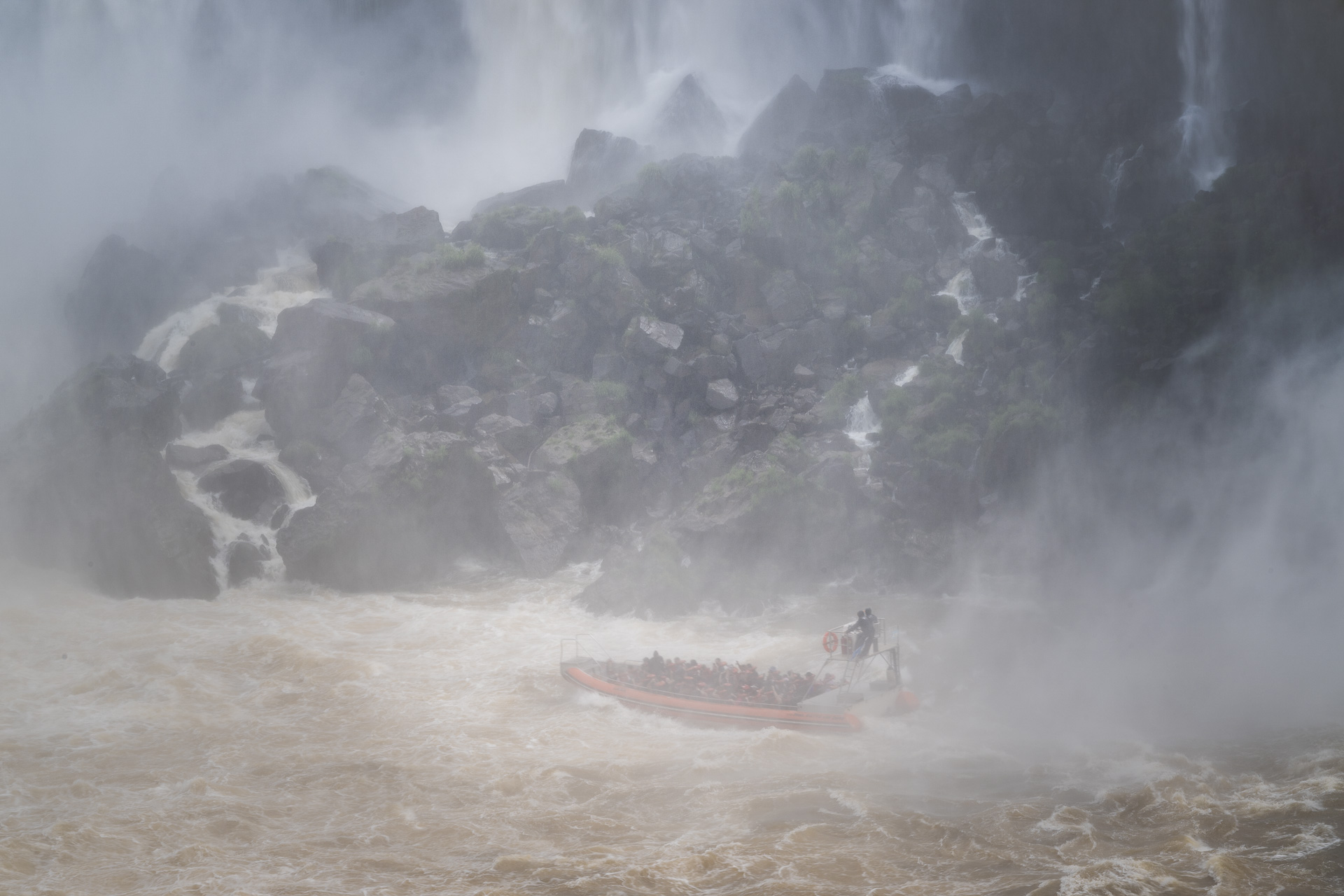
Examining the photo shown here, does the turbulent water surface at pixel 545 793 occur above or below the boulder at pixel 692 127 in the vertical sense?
below

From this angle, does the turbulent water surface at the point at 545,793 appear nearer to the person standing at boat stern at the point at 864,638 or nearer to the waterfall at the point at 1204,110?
the person standing at boat stern at the point at 864,638

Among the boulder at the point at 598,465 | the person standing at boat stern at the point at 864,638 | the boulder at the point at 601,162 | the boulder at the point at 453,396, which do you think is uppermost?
the boulder at the point at 601,162

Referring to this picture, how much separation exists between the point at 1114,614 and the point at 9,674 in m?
30.1

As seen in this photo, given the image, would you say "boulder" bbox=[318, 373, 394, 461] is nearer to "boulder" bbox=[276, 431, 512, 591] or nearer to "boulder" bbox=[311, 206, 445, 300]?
"boulder" bbox=[276, 431, 512, 591]

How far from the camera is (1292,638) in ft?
66.5

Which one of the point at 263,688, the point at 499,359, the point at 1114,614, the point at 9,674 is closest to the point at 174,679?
the point at 263,688

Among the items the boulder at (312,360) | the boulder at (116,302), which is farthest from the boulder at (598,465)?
the boulder at (116,302)

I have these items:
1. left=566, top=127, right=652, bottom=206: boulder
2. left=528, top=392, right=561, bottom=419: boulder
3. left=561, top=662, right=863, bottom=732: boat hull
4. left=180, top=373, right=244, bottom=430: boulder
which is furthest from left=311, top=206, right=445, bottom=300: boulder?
left=561, top=662, right=863, bottom=732: boat hull

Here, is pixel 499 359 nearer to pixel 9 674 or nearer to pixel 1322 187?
pixel 9 674

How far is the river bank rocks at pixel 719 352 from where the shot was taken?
30016 millimetres

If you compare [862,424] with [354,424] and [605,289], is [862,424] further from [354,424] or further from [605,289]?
[354,424]

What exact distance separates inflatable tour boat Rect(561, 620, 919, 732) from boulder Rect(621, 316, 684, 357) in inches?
857

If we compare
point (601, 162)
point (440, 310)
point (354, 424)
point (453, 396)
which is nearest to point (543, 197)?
point (601, 162)

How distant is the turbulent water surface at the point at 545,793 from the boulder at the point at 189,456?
934cm
